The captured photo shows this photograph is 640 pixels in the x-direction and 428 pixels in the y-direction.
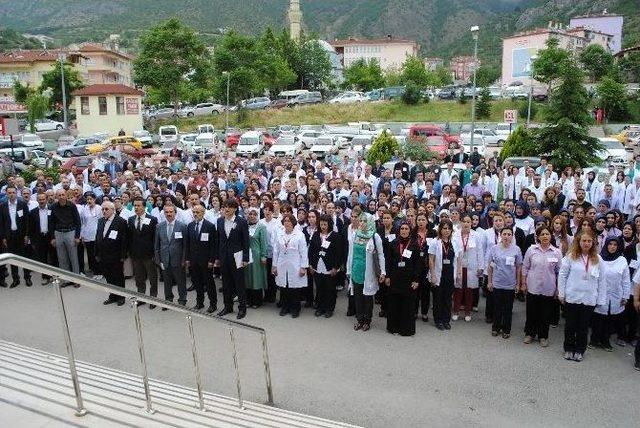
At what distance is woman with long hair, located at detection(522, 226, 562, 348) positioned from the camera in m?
7.31

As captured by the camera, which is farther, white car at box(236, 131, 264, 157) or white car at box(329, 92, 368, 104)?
white car at box(329, 92, 368, 104)

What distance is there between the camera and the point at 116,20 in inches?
6708

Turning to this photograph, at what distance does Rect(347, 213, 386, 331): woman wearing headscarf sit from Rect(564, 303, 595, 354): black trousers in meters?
2.42

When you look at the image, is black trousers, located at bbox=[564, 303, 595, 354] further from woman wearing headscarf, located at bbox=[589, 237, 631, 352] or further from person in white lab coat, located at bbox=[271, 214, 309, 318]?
person in white lab coat, located at bbox=[271, 214, 309, 318]

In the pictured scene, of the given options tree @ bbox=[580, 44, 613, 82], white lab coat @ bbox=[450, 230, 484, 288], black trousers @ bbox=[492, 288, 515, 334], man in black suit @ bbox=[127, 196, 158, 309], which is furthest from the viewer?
tree @ bbox=[580, 44, 613, 82]

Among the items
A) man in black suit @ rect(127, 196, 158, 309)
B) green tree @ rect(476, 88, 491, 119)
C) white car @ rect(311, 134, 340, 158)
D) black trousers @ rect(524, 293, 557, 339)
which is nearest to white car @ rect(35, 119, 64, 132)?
white car @ rect(311, 134, 340, 158)

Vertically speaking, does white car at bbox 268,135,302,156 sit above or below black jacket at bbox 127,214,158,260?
above

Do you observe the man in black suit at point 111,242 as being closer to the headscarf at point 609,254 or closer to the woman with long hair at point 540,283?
the woman with long hair at point 540,283

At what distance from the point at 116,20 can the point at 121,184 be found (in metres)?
Result: 176

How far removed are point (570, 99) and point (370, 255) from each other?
17.5 m

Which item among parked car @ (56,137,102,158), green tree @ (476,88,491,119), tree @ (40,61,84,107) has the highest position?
tree @ (40,61,84,107)

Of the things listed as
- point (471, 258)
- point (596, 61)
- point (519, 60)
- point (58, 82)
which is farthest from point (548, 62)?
point (471, 258)

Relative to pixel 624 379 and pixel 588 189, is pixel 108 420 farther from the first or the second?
pixel 588 189

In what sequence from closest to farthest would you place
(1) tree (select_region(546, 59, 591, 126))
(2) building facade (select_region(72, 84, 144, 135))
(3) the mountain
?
(1) tree (select_region(546, 59, 591, 126))
(2) building facade (select_region(72, 84, 144, 135))
(3) the mountain
